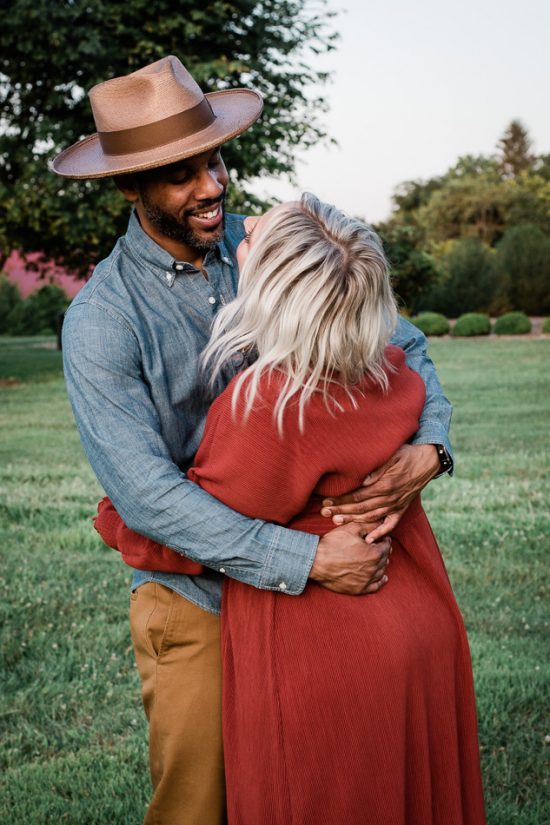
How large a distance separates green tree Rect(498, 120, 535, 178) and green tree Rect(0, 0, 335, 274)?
202ft

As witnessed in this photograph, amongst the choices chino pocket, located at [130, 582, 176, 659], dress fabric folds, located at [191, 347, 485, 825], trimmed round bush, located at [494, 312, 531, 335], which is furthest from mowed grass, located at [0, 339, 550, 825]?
trimmed round bush, located at [494, 312, 531, 335]

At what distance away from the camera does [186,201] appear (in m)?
2.67

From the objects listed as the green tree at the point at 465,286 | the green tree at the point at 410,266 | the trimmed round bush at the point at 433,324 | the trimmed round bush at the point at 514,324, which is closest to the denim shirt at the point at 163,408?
the trimmed round bush at the point at 514,324

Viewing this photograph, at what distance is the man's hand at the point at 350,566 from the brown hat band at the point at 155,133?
123 cm

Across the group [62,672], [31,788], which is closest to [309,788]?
[31,788]

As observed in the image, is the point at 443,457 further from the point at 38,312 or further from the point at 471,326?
the point at 38,312

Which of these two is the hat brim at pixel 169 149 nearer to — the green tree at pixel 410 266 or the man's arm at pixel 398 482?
the man's arm at pixel 398 482

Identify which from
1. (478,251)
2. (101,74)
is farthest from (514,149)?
(101,74)

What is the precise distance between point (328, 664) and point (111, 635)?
3.46 metres

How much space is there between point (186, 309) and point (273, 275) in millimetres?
653

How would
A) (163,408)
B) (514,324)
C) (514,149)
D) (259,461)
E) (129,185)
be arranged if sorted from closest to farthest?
(259,461) < (163,408) < (129,185) < (514,324) < (514,149)

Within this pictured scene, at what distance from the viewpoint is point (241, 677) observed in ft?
7.48

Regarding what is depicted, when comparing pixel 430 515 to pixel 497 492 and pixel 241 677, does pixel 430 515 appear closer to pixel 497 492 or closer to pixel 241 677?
pixel 497 492

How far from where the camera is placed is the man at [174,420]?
2.27 meters
